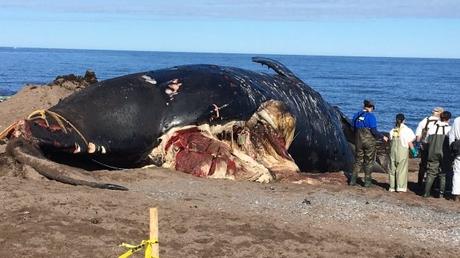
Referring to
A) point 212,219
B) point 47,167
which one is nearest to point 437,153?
point 212,219

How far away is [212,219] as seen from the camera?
8.44 meters

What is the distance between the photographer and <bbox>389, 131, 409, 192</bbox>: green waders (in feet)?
41.6

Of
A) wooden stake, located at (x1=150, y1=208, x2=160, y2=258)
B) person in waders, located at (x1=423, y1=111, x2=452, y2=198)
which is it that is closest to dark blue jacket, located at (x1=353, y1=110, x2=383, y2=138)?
person in waders, located at (x1=423, y1=111, x2=452, y2=198)

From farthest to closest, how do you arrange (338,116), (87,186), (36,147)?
(338,116) → (36,147) → (87,186)

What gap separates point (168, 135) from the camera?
40.3 ft

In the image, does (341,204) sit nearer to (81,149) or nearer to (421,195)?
(421,195)

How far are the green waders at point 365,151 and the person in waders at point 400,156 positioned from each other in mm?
411

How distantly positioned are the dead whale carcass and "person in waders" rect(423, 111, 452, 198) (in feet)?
8.70

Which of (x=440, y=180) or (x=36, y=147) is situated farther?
(x=440, y=180)

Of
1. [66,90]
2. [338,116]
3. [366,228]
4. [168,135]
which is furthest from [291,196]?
[66,90]

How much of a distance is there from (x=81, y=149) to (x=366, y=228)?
506 cm

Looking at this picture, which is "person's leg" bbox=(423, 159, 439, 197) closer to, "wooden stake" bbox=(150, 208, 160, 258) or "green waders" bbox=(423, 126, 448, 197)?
"green waders" bbox=(423, 126, 448, 197)

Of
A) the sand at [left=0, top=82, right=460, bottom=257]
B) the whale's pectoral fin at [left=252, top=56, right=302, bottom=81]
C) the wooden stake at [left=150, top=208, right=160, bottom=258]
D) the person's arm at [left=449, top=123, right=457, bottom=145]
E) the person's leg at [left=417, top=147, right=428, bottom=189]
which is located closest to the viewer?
the wooden stake at [left=150, top=208, right=160, bottom=258]

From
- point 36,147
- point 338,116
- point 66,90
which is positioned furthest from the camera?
point 66,90
